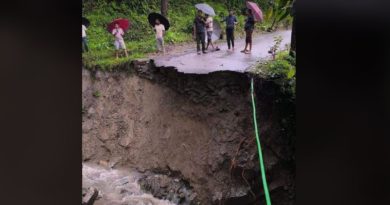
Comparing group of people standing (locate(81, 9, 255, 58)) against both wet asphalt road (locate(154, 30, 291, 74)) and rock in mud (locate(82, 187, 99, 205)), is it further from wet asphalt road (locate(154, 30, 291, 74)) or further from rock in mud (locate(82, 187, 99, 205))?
rock in mud (locate(82, 187, 99, 205))

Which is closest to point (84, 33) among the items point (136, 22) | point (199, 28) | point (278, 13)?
point (136, 22)

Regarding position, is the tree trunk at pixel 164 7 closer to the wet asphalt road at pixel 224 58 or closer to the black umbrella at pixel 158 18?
the black umbrella at pixel 158 18

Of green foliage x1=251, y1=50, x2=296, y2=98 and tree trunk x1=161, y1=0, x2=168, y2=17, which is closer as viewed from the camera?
green foliage x1=251, y1=50, x2=296, y2=98

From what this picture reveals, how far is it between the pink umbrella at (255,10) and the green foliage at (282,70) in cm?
32

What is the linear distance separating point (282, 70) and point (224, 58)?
428 millimetres

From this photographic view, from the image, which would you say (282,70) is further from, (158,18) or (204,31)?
(158,18)

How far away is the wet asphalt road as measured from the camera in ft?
9.63

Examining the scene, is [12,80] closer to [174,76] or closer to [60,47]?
[60,47]

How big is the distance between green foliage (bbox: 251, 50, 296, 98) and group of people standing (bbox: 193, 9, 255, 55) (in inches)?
6.8

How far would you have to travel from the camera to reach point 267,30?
9.66ft

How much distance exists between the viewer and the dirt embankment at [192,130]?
9.49ft

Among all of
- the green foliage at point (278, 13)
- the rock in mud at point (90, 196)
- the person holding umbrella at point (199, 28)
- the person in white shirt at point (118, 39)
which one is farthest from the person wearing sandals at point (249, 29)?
the rock in mud at point (90, 196)

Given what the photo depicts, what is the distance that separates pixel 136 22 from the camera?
3057 millimetres

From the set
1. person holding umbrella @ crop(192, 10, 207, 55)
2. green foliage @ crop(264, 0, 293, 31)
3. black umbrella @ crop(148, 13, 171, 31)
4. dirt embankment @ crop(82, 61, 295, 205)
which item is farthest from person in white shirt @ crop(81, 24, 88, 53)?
green foliage @ crop(264, 0, 293, 31)
